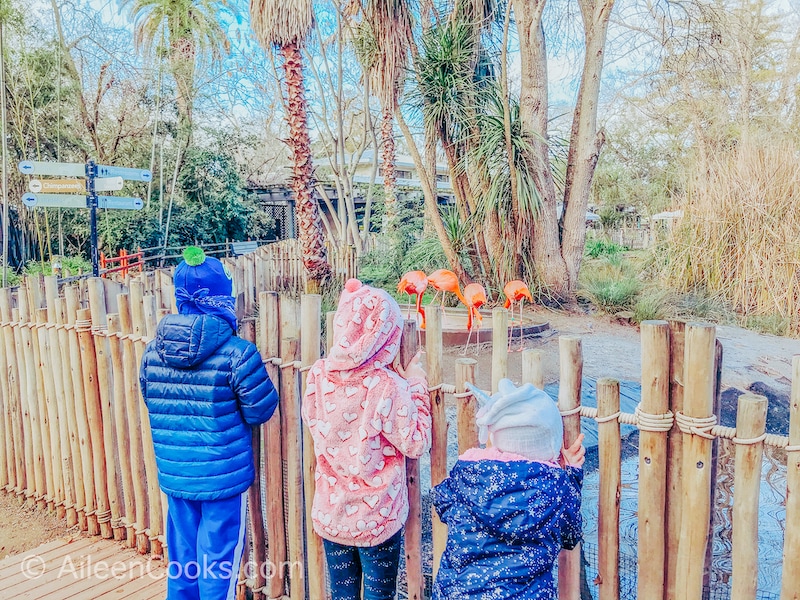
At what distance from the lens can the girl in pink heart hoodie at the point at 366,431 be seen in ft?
6.37

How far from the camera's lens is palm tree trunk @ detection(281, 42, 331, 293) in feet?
38.4

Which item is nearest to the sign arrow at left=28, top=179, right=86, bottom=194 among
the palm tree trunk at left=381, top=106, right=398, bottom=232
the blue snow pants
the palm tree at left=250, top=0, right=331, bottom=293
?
the blue snow pants

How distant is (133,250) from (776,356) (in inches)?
587

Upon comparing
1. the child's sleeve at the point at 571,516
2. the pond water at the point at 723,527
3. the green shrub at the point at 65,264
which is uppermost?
the green shrub at the point at 65,264

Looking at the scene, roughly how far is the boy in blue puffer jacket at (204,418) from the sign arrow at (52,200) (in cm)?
320

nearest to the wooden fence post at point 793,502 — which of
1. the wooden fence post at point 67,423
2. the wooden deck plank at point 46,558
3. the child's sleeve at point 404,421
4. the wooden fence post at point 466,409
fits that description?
the wooden fence post at point 466,409

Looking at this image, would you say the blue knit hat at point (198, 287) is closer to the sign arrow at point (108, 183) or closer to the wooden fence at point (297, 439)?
the wooden fence at point (297, 439)

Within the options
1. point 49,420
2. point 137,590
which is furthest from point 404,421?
point 49,420

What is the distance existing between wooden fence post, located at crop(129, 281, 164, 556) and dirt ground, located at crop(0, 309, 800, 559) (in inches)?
41.9

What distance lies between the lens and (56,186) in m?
5.17

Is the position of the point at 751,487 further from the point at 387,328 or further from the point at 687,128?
the point at 687,128

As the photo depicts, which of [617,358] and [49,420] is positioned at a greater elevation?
[49,420]

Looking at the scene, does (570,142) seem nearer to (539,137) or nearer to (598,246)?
(539,137)

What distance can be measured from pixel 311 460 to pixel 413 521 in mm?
476
